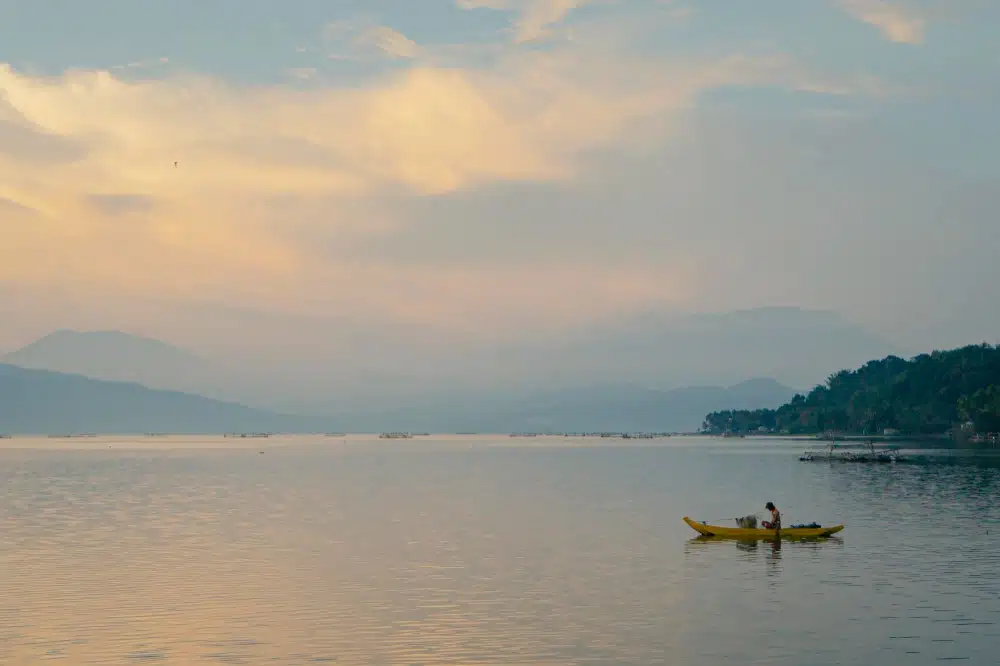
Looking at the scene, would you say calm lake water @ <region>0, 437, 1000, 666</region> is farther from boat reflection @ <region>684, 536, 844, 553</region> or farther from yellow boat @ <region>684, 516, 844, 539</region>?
yellow boat @ <region>684, 516, 844, 539</region>

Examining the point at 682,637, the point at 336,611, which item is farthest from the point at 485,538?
the point at 682,637

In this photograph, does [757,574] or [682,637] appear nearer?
[682,637]

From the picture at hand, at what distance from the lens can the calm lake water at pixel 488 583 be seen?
3922cm

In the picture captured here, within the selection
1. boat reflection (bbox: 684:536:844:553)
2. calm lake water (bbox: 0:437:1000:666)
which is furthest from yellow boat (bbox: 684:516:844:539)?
calm lake water (bbox: 0:437:1000:666)

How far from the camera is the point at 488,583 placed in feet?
178

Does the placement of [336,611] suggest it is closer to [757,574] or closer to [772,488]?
[757,574]

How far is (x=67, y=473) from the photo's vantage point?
575ft

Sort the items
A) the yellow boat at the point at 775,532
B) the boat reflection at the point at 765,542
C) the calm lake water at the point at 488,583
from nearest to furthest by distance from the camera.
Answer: the calm lake water at the point at 488,583 < the boat reflection at the point at 765,542 < the yellow boat at the point at 775,532

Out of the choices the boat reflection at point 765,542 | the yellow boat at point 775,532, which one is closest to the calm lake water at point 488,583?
the boat reflection at point 765,542

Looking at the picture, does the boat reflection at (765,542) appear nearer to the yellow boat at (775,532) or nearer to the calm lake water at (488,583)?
the yellow boat at (775,532)

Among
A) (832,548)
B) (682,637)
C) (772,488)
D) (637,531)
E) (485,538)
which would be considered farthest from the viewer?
(772,488)

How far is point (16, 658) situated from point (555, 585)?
24510 mm

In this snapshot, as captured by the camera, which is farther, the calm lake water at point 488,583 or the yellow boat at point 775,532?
the yellow boat at point 775,532

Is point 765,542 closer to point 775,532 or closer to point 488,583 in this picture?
point 775,532
